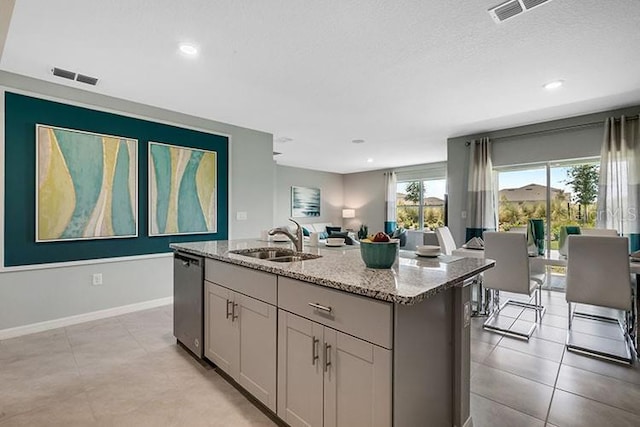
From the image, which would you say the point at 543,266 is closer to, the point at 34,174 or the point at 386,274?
the point at 386,274

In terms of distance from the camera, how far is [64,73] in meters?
2.95

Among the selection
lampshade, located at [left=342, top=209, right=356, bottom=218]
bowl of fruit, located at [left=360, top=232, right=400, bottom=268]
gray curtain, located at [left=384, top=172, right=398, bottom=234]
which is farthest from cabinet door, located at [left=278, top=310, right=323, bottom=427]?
lampshade, located at [left=342, top=209, right=356, bottom=218]

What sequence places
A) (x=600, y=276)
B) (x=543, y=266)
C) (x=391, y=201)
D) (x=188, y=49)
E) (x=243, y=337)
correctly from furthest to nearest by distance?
(x=391, y=201)
(x=543, y=266)
(x=600, y=276)
(x=188, y=49)
(x=243, y=337)

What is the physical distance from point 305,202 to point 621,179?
6.63m

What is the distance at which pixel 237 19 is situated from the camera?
6.96ft

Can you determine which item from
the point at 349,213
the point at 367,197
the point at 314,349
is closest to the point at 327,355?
the point at 314,349

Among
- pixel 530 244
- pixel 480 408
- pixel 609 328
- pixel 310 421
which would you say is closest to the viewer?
pixel 310 421

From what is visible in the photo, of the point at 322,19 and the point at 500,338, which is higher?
the point at 322,19

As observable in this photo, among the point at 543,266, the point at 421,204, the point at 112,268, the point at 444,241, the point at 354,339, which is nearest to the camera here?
the point at 354,339

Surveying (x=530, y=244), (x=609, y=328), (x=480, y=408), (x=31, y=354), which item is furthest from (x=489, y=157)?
(x=31, y=354)

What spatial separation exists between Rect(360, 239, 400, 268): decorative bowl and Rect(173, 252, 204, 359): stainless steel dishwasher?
1.37m

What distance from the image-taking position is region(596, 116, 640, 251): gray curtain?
3.79 meters

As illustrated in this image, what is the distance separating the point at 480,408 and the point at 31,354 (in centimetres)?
343

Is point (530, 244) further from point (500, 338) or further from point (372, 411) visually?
point (372, 411)
